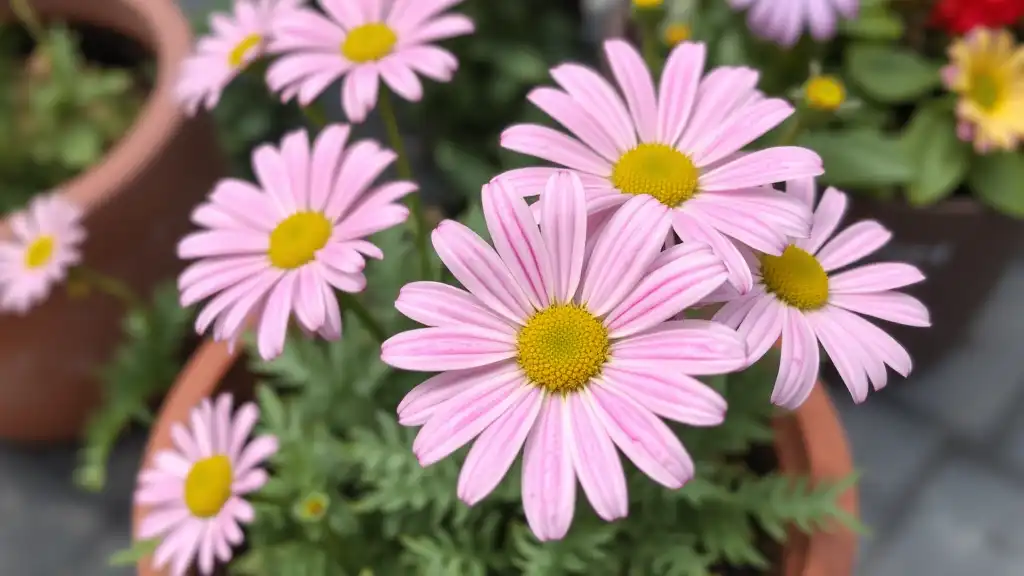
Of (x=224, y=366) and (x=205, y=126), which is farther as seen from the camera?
(x=205, y=126)

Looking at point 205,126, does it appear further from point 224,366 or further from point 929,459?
point 929,459

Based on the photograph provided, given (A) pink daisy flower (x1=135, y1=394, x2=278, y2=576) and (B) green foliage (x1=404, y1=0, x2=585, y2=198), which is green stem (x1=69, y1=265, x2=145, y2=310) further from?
(B) green foliage (x1=404, y1=0, x2=585, y2=198)

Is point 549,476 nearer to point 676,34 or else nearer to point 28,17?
point 676,34

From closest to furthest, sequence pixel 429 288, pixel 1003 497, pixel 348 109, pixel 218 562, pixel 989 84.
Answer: pixel 429 288 < pixel 348 109 < pixel 218 562 < pixel 989 84 < pixel 1003 497

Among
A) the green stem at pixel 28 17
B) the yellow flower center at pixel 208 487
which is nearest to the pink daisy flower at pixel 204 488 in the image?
the yellow flower center at pixel 208 487

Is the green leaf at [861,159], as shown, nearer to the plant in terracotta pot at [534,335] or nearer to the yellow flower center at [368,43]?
the plant in terracotta pot at [534,335]

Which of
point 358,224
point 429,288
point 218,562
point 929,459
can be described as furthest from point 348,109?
point 929,459

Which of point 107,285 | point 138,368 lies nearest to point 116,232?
point 107,285
